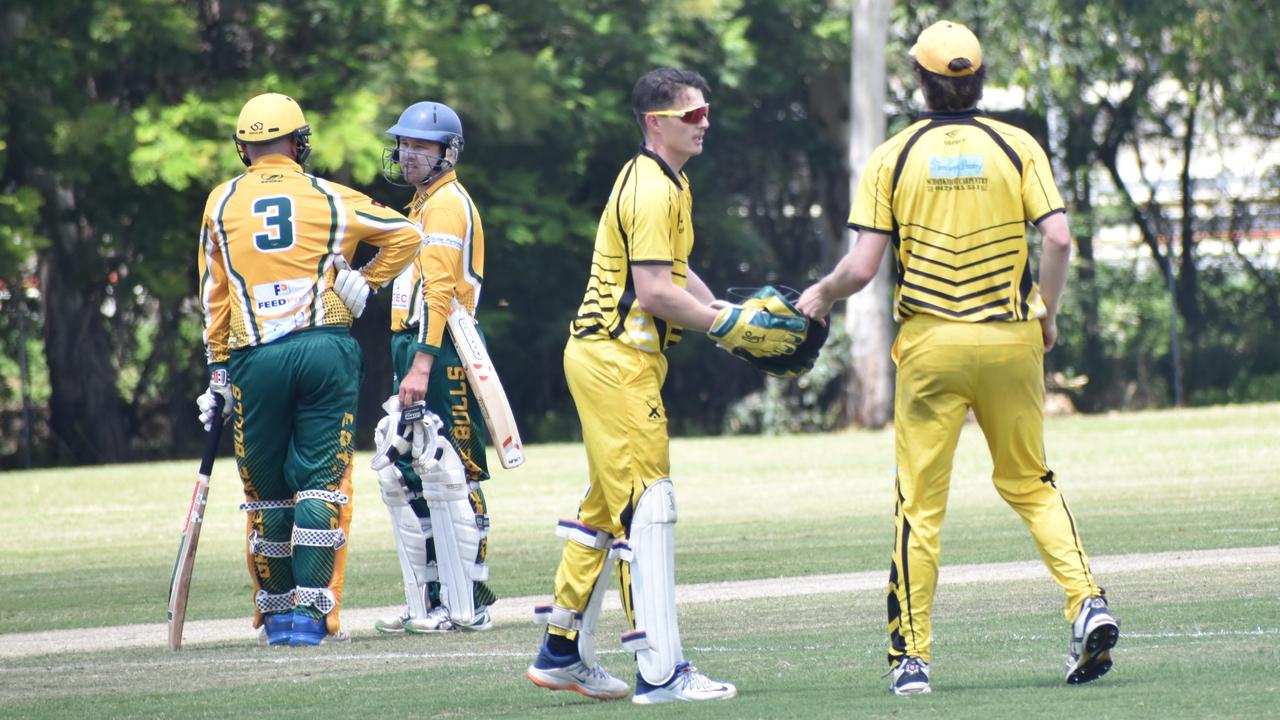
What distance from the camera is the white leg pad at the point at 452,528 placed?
966cm

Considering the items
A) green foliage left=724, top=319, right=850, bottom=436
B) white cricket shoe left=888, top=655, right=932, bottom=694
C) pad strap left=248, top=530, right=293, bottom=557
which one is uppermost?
pad strap left=248, top=530, right=293, bottom=557

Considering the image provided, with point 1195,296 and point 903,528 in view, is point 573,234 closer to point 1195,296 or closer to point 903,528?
point 1195,296

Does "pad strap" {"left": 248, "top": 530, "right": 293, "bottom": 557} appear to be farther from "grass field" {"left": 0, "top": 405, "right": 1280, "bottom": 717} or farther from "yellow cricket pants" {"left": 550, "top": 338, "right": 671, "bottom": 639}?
"yellow cricket pants" {"left": 550, "top": 338, "right": 671, "bottom": 639}

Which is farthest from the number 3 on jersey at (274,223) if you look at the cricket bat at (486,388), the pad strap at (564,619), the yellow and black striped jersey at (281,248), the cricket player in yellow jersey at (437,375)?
the pad strap at (564,619)

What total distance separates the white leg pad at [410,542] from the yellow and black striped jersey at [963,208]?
3619 millimetres

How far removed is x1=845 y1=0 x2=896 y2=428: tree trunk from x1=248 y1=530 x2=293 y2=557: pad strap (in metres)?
21.9

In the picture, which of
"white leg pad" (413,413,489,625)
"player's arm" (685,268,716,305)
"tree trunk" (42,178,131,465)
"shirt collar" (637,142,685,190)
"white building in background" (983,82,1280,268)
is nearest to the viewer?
"shirt collar" (637,142,685,190)

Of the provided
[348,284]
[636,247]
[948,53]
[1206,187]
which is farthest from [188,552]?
[1206,187]

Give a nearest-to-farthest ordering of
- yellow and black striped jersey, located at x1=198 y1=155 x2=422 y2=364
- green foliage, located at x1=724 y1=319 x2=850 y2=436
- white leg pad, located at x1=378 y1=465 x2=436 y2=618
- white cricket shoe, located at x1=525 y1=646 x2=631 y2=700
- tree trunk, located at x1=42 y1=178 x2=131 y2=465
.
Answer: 1. white cricket shoe, located at x1=525 y1=646 x2=631 y2=700
2. yellow and black striped jersey, located at x1=198 y1=155 x2=422 y2=364
3. white leg pad, located at x1=378 y1=465 x2=436 y2=618
4. tree trunk, located at x1=42 y1=178 x2=131 y2=465
5. green foliage, located at x1=724 y1=319 x2=850 y2=436

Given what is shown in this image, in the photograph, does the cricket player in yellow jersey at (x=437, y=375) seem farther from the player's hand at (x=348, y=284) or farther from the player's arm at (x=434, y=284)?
the player's hand at (x=348, y=284)

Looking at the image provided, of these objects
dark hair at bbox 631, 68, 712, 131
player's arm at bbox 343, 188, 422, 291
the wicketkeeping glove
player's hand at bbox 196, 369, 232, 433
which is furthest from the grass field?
dark hair at bbox 631, 68, 712, 131

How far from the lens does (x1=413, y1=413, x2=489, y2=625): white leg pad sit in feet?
31.7

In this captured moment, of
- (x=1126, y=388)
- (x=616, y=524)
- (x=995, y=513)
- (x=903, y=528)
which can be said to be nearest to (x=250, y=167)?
(x=616, y=524)

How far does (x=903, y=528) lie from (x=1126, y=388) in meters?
26.6
